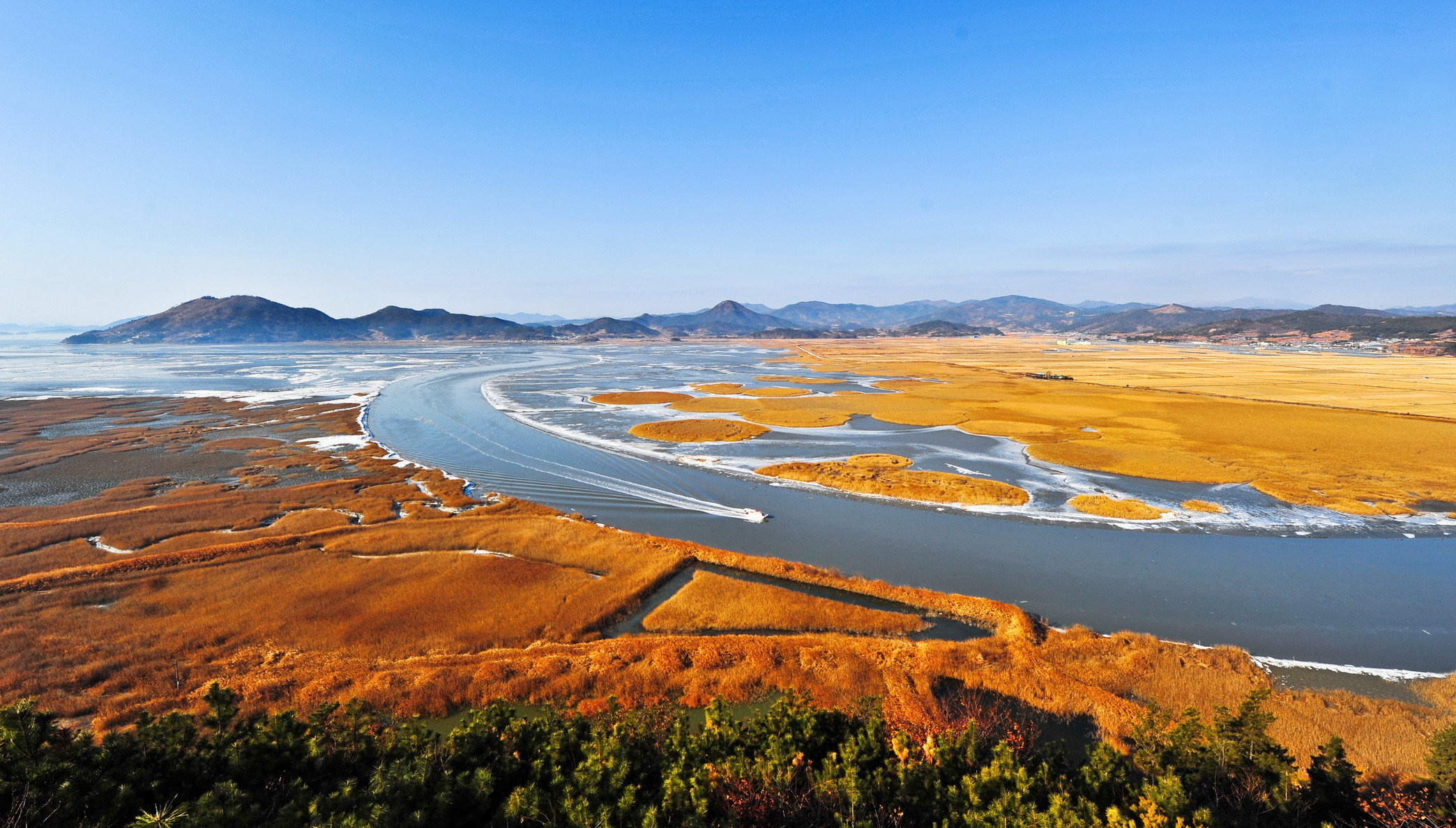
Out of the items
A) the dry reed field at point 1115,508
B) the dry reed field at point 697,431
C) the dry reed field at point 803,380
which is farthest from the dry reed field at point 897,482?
the dry reed field at point 803,380

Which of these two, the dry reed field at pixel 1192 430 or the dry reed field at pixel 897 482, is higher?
the dry reed field at pixel 1192 430

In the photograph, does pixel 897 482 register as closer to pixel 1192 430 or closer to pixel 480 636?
pixel 480 636

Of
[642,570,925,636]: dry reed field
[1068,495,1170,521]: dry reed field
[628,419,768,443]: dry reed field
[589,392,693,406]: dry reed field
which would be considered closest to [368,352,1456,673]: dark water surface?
[1068,495,1170,521]: dry reed field

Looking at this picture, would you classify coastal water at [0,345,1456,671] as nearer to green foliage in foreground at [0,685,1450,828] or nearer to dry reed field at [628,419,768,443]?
dry reed field at [628,419,768,443]

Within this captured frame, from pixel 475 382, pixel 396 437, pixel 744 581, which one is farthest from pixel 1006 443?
pixel 475 382

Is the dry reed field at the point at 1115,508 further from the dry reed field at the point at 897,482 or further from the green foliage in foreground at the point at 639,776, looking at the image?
the green foliage in foreground at the point at 639,776

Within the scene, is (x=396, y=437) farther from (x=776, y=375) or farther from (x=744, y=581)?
(x=776, y=375)

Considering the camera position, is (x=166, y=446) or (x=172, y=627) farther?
(x=166, y=446)
